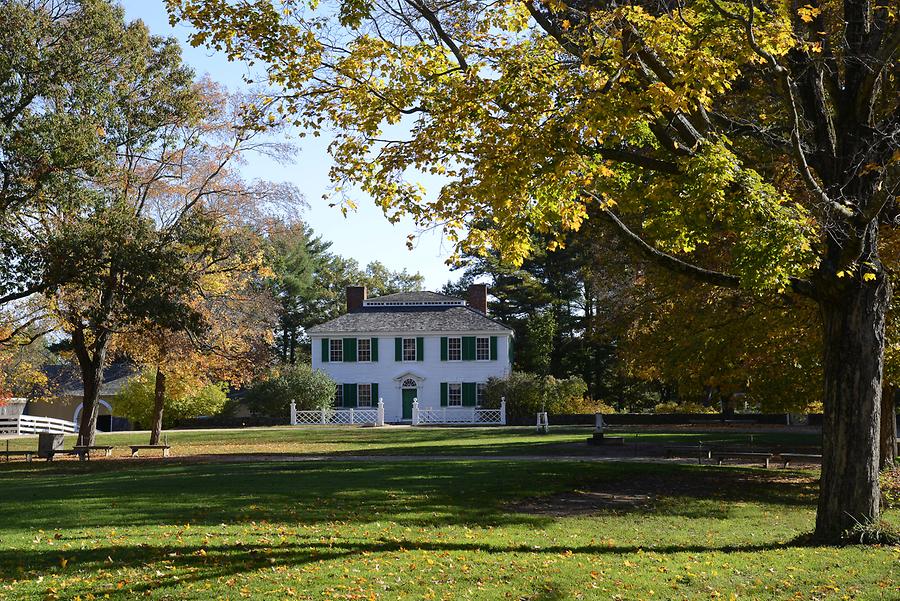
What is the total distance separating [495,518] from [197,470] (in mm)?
8520

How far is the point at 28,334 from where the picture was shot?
25.5 m

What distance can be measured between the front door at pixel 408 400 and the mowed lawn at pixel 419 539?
28514mm

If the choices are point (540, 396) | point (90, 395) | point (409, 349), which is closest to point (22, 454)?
point (90, 395)

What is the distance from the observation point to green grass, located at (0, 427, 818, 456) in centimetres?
2423

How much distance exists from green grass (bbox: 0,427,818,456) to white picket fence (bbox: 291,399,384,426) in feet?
16.5

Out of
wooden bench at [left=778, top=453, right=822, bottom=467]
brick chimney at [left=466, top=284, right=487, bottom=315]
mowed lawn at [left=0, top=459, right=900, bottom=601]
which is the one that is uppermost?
brick chimney at [left=466, top=284, right=487, bottom=315]

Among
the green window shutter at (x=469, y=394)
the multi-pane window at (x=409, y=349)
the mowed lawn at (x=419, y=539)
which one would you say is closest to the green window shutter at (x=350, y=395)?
the multi-pane window at (x=409, y=349)

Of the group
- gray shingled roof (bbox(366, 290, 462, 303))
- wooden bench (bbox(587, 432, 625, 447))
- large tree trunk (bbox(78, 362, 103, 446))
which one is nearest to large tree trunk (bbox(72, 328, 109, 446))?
large tree trunk (bbox(78, 362, 103, 446))

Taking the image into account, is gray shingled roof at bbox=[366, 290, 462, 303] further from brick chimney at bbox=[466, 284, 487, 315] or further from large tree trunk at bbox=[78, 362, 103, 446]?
large tree trunk at bbox=[78, 362, 103, 446]

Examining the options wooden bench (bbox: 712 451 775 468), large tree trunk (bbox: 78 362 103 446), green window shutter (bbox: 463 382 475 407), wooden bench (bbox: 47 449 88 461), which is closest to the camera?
wooden bench (bbox: 712 451 775 468)

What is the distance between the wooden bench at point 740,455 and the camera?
63.0 feet

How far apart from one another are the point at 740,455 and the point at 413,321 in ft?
95.8

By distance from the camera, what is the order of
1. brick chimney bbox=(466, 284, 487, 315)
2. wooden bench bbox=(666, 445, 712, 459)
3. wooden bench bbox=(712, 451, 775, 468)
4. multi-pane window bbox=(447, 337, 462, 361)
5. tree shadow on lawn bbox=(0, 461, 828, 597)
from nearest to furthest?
tree shadow on lawn bbox=(0, 461, 828, 597) → wooden bench bbox=(712, 451, 775, 468) → wooden bench bbox=(666, 445, 712, 459) → multi-pane window bbox=(447, 337, 462, 361) → brick chimney bbox=(466, 284, 487, 315)

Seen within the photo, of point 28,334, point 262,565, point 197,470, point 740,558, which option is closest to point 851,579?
point 740,558
